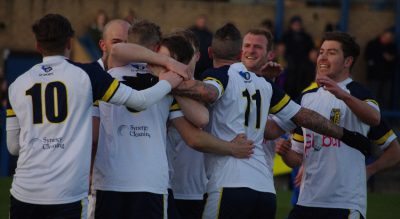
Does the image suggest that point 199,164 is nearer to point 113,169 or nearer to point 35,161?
point 113,169

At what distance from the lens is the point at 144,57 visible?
23.3 feet

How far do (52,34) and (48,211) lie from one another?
124 centimetres

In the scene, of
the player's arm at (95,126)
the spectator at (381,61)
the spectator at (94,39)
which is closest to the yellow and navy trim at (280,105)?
the player's arm at (95,126)

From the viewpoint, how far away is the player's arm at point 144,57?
7.09 meters

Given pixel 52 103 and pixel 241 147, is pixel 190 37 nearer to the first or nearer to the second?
pixel 241 147

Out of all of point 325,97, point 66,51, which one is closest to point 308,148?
point 325,97

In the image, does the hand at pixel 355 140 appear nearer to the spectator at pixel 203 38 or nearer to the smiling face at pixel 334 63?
the smiling face at pixel 334 63

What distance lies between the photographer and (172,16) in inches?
802

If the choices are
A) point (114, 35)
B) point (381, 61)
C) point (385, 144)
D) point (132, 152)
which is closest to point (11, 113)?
point (132, 152)

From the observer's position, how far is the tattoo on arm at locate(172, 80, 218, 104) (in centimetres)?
721

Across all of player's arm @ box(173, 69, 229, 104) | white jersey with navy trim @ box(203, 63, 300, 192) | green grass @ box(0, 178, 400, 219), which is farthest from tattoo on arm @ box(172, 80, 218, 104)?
green grass @ box(0, 178, 400, 219)

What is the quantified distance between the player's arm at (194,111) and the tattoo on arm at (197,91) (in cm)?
4

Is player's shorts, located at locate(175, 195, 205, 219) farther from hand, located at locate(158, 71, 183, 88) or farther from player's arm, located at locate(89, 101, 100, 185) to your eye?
hand, located at locate(158, 71, 183, 88)

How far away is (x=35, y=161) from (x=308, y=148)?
8.41 ft
